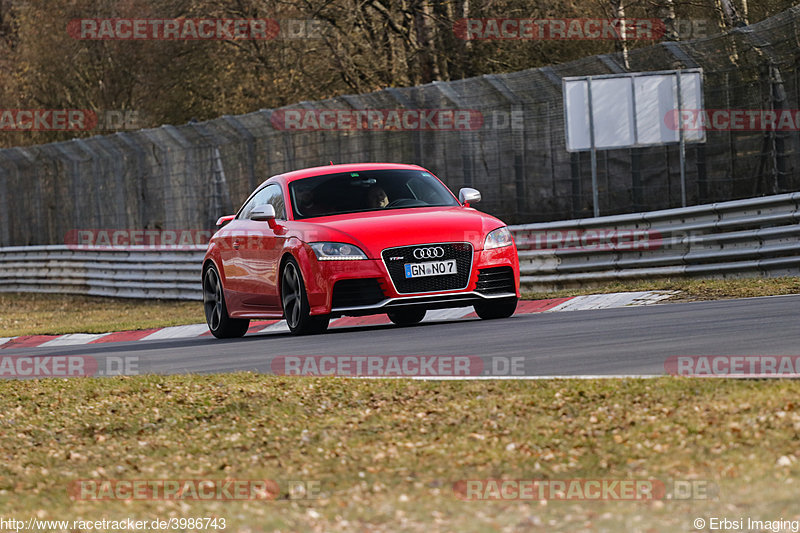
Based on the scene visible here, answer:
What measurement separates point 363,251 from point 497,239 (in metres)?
1.31

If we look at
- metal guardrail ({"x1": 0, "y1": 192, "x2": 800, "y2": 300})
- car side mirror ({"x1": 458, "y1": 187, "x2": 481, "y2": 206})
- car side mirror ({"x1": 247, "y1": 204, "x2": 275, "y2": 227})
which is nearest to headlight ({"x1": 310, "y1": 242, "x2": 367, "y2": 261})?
car side mirror ({"x1": 247, "y1": 204, "x2": 275, "y2": 227})

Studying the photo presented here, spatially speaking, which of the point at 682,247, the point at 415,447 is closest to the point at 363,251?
the point at 415,447

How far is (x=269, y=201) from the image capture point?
14.4m

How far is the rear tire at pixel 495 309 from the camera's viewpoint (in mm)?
13609

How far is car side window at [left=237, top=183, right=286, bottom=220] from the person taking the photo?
13898mm

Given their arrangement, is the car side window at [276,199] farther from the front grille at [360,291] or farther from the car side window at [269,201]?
the front grille at [360,291]

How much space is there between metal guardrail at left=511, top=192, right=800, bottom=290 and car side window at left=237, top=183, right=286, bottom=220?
5.01m

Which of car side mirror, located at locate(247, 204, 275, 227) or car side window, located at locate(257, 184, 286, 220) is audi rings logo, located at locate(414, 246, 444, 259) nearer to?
car side mirror, located at locate(247, 204, 275, 227)

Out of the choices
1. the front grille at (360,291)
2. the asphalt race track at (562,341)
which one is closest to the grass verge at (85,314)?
the asphalt race track at (562,341)

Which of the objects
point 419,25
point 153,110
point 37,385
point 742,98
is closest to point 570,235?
point 742,98

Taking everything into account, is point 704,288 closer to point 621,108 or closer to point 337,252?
point 621,108

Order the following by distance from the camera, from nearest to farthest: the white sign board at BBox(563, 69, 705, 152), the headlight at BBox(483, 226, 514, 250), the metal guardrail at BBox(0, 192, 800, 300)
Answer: the headlight at BBox(483, 226, 514, 250) → the metal guardrail at BBox(0, 192, 800, 300) → the white sign board at BBox(563, 69, 705, 152)

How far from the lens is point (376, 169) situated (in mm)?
14164

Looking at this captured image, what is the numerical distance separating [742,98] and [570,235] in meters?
2.81
